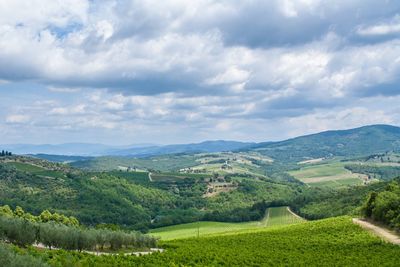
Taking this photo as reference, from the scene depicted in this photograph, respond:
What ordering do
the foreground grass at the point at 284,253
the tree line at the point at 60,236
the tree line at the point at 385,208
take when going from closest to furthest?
the tree line at the point at 60,236
the foreground grass at the point at 284,253
the tree line at the point at 385,208

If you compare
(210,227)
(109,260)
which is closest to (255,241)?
(109,260)

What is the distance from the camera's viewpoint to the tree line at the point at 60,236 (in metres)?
54.8

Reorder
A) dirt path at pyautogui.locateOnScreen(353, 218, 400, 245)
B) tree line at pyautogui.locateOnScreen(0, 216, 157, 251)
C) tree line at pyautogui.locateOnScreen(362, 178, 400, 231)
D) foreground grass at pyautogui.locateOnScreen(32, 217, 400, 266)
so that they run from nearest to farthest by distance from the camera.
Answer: tree line at pyautogui.locateOnScreen(0, 216, 157, 251) < foreground grass at pyautogui.locateOnScreen(32, 217, 400, 266) < dirt path at pyautogui.locateOnScreen(353, 218, 400, 245) < tree line at pyautogui.locateOnScreen(362, 178, 400, 231)

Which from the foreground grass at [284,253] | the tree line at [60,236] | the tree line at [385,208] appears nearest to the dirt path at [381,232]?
the tree line at [385,208]

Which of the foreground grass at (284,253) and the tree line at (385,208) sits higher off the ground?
the tree line at (385,208)

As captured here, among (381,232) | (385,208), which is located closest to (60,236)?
(381,232)

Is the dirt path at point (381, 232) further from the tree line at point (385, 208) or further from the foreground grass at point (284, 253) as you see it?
the foreground grass at point (284, 253)

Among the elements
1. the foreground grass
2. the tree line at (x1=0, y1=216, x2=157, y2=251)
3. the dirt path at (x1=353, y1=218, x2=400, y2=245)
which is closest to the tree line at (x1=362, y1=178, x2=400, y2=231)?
the dirt path at (x1=353, y1=218, x2=400, y2=245)

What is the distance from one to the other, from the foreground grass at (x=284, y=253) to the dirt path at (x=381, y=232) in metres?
2.58

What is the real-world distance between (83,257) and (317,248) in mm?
44321

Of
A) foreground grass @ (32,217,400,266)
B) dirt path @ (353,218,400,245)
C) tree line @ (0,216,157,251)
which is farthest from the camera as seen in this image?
dirt path @ (353,218,400,245)

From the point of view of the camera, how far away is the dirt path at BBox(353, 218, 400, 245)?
86.3m

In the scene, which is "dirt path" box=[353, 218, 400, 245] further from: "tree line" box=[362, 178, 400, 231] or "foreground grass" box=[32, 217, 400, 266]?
"foreground grass" box=[32, 217, 400, 266]

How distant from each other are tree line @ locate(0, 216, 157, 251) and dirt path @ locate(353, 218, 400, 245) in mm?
45967
